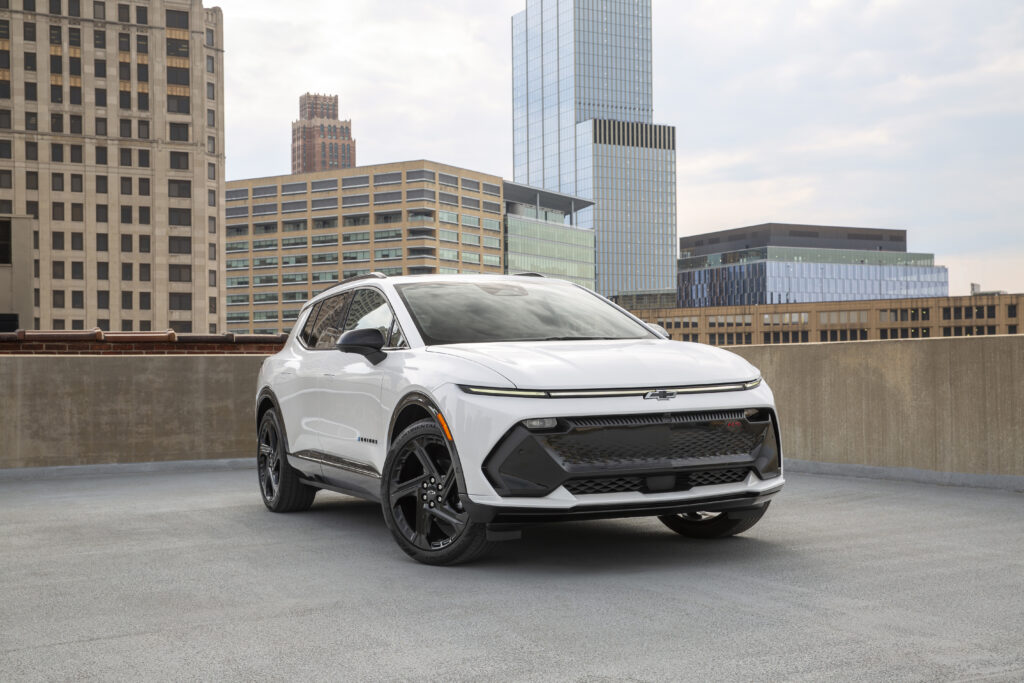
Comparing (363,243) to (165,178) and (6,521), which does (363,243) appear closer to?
(165,178)

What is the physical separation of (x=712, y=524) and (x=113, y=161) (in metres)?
130

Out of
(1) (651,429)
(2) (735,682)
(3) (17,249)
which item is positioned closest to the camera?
(2) (735,682)

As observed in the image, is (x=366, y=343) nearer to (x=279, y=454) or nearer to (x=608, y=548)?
(x=608, y=548)

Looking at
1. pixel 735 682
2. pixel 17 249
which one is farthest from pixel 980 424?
pixel 17 249

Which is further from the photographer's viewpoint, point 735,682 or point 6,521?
point 6,521

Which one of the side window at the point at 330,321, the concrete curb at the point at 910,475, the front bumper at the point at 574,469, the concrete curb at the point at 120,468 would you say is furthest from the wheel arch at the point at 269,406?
the concrete curb at the point at 910,475

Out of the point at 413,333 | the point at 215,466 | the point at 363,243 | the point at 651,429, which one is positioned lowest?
the point at 215,466

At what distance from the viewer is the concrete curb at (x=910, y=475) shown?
896cm

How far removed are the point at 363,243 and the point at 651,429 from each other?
581 ft

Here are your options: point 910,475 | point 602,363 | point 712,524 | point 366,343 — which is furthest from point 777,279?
point 602,363

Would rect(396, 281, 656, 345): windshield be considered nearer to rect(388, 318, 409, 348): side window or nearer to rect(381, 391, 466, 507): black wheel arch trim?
rect(388, 318, 409, 348): side window

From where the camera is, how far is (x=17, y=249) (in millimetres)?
55938

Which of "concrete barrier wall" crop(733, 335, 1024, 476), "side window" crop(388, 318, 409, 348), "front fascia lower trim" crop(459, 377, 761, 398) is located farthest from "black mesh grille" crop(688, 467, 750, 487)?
"concrete barrier wall" crop(733, 335, 1024, 476)

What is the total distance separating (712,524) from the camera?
6754 mm
